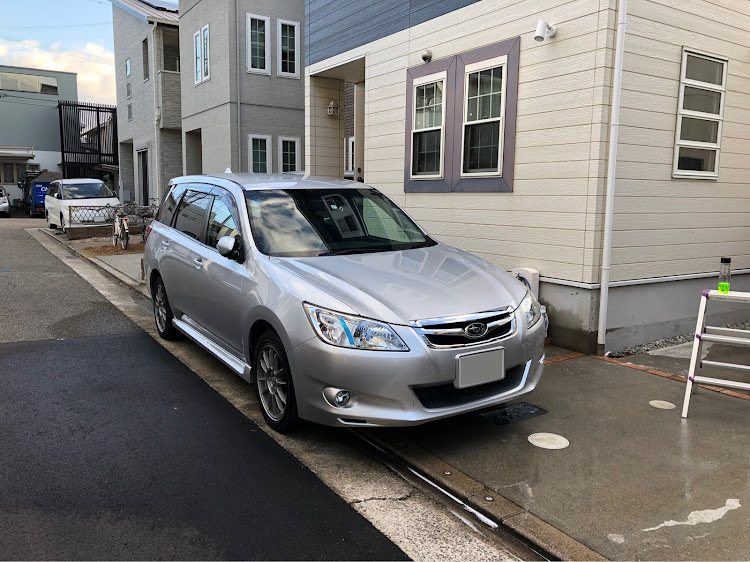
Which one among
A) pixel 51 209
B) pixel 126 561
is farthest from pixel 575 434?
pixel 51 209

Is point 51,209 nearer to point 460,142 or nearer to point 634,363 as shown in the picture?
point 460,142

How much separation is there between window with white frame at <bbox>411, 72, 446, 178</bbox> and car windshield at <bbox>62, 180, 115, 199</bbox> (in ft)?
42.9

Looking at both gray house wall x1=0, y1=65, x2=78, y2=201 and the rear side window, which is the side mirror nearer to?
the rear side window

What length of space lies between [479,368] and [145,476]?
206 cm

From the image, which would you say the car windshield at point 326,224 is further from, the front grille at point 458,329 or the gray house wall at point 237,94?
the gray house wall at point 237,94

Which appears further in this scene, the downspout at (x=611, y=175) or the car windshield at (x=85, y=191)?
the car windshield at (x=85, y=191)

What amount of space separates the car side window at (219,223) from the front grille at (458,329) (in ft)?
6.38

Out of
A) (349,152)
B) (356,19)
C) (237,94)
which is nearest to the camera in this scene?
(356,19)

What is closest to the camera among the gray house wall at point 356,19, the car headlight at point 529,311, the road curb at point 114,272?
the car headlight at point 529,311

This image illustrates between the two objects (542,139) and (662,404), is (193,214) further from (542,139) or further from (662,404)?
(662,404)

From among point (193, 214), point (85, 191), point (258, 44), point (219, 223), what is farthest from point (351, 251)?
point (85, 191)

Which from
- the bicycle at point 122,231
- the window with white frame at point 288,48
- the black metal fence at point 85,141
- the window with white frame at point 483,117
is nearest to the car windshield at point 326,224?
the window with white frame at point 483,117

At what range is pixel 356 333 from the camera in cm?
351

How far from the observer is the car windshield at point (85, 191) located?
17812 millimetres
